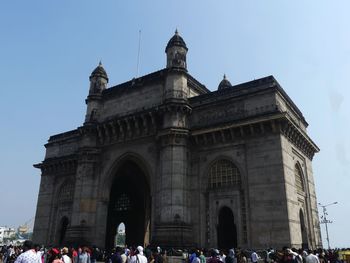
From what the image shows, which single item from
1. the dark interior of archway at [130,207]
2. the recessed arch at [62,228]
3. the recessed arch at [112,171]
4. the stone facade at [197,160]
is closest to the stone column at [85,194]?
the stone facade at [197,160]

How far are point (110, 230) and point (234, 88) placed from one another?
19450 millimetres

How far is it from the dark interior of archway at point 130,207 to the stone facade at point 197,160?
2.14 metres

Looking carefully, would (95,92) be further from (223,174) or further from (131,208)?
(223,174)

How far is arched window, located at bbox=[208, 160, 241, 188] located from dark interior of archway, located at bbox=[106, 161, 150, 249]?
35.8 ft

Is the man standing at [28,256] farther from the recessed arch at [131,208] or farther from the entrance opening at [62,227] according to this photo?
the entrance opening at [62,227]

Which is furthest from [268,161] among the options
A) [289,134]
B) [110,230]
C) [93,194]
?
[110,230]

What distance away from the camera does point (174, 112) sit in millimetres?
24625

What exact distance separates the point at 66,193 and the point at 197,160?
14.9 metres

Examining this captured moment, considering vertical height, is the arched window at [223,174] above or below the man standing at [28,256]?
above

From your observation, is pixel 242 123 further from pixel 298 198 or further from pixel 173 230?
pixel 173 230

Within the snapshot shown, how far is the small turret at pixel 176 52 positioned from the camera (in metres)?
26.5

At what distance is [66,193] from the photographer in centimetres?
3238

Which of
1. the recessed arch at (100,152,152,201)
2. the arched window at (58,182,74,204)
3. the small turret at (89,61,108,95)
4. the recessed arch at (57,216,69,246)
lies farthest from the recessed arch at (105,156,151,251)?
the small turret at (89,61,108,95)

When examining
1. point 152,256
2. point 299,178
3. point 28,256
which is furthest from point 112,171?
point 28,256
